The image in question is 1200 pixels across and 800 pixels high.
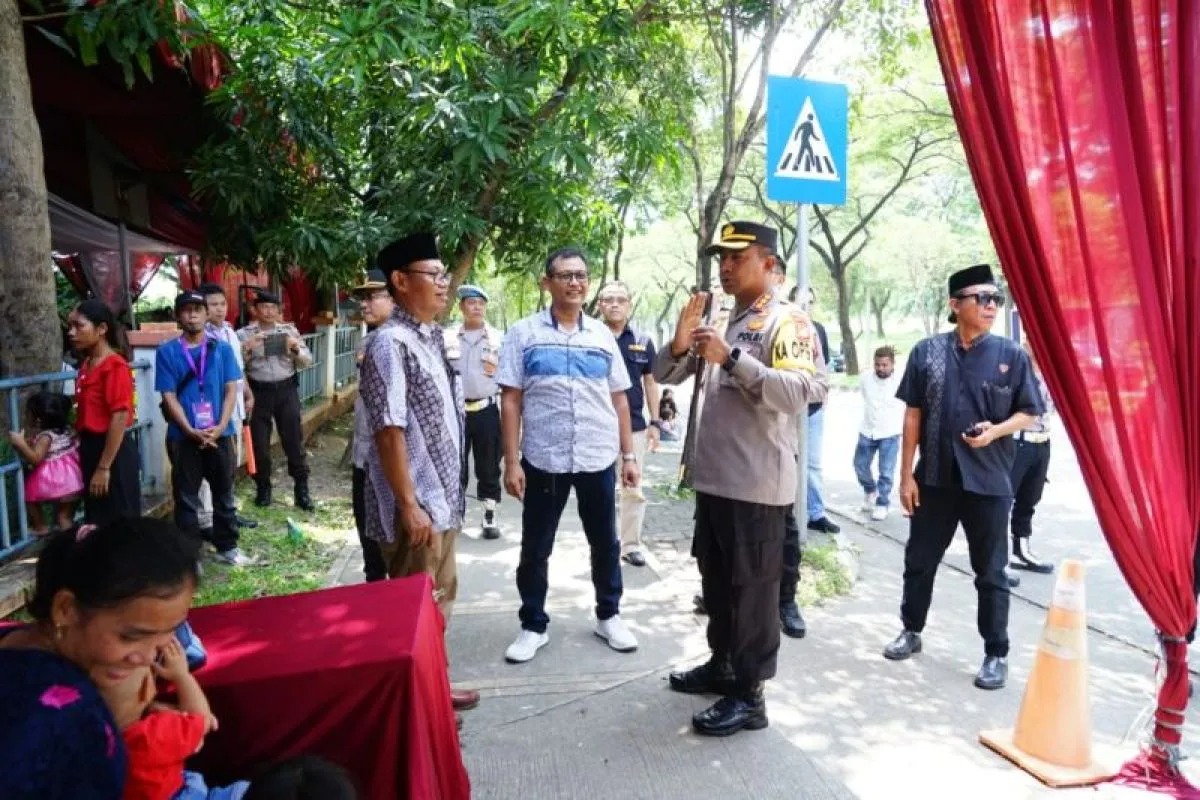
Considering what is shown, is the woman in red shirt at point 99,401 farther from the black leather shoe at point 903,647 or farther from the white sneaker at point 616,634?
the black leather shoe at point 903,647

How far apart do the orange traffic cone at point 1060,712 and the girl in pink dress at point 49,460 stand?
4.50 metres

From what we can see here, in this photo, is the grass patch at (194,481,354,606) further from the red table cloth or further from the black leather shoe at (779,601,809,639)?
the black leather shoe at (779,601,809,639)

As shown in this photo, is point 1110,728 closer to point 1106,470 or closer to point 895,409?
point 1106,470

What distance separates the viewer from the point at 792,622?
4074 millimetres

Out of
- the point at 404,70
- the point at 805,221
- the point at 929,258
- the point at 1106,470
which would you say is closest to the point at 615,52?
the point at 404,70

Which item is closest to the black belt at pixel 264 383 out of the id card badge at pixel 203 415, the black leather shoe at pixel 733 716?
the id card badge at pixel 203 415

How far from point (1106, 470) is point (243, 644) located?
7.11 ft

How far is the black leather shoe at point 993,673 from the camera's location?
136 inches

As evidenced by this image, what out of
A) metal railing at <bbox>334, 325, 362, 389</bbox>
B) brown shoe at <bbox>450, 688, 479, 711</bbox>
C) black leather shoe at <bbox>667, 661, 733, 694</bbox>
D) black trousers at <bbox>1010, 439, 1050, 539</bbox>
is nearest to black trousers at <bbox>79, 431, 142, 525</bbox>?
brown shoe at <bbox>450, 688, 479, 711</bbox>

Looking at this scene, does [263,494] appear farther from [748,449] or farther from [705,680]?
[748,449]

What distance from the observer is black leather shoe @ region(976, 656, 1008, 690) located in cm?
346

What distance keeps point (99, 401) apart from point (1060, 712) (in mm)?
4595

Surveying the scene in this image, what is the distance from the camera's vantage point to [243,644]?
205 cm

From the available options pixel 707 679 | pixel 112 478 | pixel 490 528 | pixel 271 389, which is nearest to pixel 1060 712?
pixel 707 679
